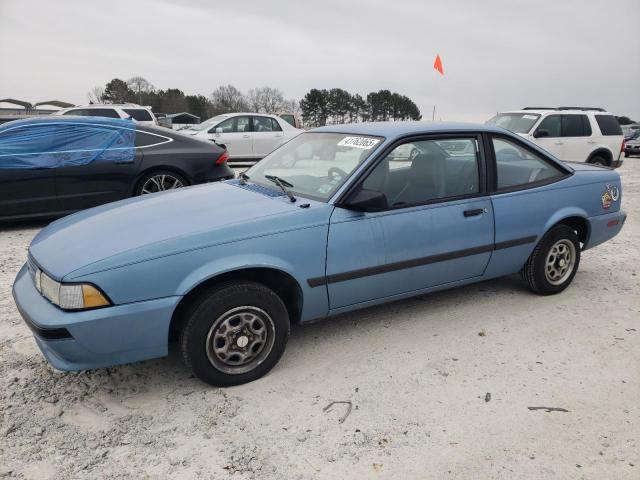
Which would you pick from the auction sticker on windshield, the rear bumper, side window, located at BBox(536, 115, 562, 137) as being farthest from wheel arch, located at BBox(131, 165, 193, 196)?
side window, located at BBox(536, 115, 562, 137)

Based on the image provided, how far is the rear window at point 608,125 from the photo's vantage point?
37.6 ft

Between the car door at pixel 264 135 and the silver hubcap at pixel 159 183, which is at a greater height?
the car door at pixel 264 135

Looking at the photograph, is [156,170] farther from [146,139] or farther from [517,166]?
[517,166]

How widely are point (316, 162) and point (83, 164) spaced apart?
3910 mm

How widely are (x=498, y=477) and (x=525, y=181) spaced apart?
253 cm

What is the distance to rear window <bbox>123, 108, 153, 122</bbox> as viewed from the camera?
1540 centimetres

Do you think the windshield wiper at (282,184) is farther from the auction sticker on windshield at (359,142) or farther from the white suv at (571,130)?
the white suv at (571,130)

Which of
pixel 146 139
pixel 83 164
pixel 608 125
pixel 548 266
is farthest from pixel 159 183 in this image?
pixel 608 125

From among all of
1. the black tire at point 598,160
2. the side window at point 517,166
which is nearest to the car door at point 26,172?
the side window at point 517,166

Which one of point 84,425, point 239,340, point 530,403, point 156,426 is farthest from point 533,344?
point 84,425

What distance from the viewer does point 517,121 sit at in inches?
429

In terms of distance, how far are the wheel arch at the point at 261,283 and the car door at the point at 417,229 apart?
234 millimetres

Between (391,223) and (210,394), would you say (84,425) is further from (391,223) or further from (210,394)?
(391,223)

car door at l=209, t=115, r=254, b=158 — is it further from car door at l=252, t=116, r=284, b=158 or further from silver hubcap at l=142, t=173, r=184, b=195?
silver hubcap at l=142, t=173, r=184, b=195
